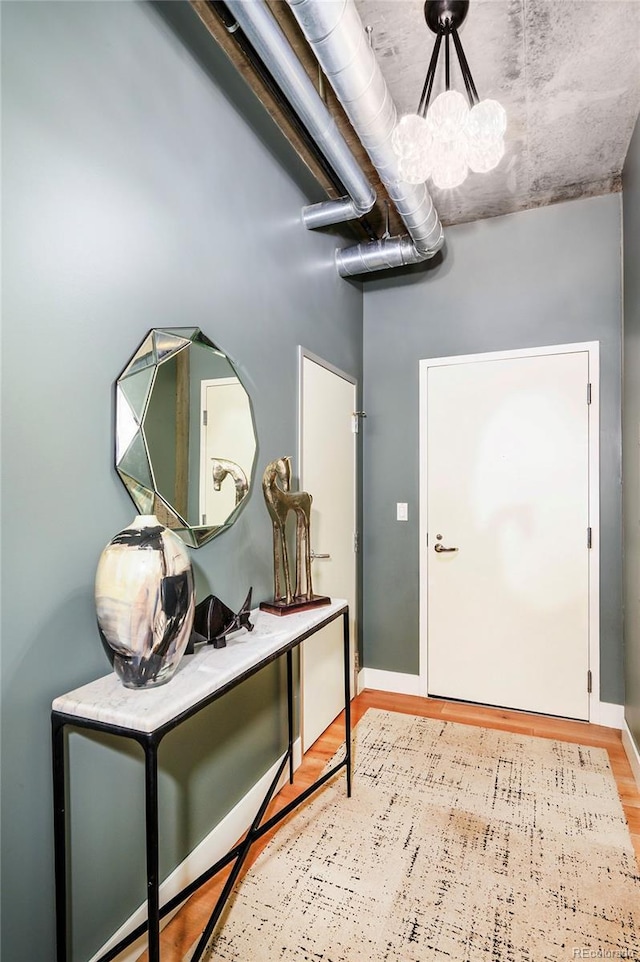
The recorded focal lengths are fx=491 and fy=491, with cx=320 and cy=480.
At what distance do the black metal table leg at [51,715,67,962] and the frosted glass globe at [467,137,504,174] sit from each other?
1993 millimetres

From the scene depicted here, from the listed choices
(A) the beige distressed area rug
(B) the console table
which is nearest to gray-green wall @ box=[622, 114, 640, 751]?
(A) the beige distressed area rug

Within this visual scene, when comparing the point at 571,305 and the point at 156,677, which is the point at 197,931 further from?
the point at 571,305

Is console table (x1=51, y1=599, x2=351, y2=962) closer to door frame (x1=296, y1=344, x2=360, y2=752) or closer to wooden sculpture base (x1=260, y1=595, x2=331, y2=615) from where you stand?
wooden sculpture base (x1=260, y1=595, x2=331, y2=615)

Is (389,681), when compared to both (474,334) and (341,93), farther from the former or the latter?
(341,93)

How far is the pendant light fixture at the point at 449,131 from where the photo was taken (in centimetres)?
150

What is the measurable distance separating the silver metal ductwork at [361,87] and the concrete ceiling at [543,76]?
29 cm

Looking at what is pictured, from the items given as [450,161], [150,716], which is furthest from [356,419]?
[150,716]

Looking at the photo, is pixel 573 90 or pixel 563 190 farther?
pixel 563 190

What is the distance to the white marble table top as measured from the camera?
3.45 feet

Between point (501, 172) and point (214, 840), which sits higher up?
point (501, 172)

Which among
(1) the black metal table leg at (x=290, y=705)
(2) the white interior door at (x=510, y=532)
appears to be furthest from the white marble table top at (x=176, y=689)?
(2) the white interior door at (x=510, y=532)

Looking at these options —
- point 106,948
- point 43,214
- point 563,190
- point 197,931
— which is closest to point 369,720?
point 197,931

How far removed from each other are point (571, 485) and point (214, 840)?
8.12 ft

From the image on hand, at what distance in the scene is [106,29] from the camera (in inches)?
50.7
